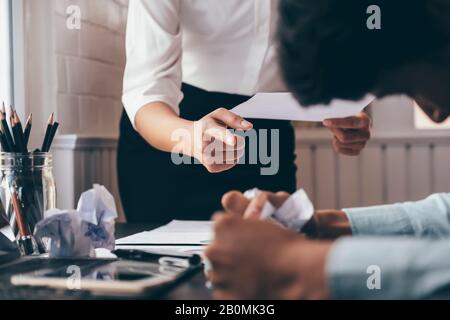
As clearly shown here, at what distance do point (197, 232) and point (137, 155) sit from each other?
1.14 feet

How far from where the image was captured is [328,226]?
0.50 m

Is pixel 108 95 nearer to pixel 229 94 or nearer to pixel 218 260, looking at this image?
pixel 229 94

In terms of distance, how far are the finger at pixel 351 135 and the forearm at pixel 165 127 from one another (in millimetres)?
176

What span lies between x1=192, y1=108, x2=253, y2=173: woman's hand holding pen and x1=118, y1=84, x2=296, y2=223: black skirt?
25 cm

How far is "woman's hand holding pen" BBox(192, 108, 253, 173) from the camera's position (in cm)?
61

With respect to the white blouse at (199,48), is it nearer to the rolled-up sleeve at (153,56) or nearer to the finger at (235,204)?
the rolled-up sleeve at (153,56)

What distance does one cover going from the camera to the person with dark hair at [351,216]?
339 mm

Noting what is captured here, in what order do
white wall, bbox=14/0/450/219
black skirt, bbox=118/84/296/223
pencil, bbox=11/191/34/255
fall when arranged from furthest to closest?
white wall, bbox=14/0/450/219 → black skirt, bbox=118/84/296/223 → pencil, bbox=11/191/34/255

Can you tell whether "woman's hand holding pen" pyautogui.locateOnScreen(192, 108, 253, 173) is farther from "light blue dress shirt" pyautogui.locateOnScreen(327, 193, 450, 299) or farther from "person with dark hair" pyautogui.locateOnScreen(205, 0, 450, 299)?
"light blue dress shirt" pyautogui.locateOnScreen(327, 193, 450, 299)

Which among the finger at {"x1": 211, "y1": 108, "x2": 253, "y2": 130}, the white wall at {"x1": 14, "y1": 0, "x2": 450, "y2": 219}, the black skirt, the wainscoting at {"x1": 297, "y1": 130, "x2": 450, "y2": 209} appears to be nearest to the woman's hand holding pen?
the finger at {"x1": 211, "y1": 108, "x2": 253, "y2": 130}

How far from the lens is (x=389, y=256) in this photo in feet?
1.11
